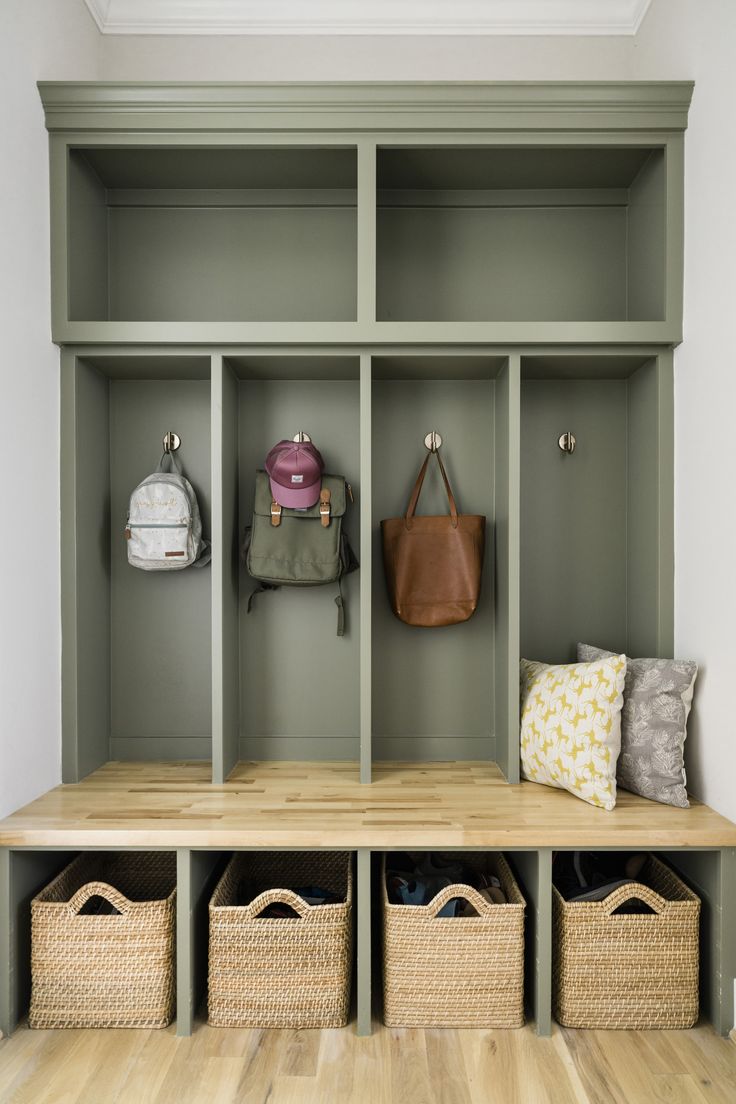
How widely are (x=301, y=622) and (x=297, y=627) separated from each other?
0.02 meters

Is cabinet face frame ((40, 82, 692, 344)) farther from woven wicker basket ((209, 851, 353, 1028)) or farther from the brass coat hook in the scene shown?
woven wicker basket ((209, 851, 353, 1028))

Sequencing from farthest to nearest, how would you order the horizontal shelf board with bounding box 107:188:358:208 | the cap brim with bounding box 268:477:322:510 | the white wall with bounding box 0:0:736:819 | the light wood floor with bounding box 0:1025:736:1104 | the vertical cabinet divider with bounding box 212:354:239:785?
1. the horizontal shelf board with bounding box 107:188:358:208
2. the cap brim with bounding box 268:477:322:510
3. the vertical cabinet divider with bounding box 212:354:239:785
4. the white wall with bounding box 0:0:736:819
5. the light wood floor with bounding box 0:1025:736:1104

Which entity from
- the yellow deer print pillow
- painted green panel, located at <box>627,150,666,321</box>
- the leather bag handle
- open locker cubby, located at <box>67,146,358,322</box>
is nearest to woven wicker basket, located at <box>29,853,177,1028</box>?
the yellow deer print pillow

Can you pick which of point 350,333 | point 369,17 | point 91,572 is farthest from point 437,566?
point 369,17

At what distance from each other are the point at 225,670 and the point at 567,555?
1.27 metres

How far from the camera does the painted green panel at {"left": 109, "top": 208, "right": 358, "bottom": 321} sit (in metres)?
2.66

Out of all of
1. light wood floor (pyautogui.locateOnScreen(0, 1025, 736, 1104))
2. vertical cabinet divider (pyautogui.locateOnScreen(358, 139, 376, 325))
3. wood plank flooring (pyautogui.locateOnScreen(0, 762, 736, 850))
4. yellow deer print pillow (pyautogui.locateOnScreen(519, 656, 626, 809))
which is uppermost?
vertical cabinet divider (pyautogui.locateOnScreen(358, 139, 376, 325))

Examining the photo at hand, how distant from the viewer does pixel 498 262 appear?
2.66 meters

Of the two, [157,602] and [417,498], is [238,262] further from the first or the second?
[157,602]

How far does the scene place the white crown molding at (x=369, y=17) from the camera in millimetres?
2648

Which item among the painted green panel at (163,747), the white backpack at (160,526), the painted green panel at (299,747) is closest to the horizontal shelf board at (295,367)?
the white backpack at (160,526)

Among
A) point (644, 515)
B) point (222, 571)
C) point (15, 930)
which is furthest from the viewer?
point (644, 515)

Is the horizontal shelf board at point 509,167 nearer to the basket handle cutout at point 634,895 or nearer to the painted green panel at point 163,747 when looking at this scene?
the painted green panel at point 163,747

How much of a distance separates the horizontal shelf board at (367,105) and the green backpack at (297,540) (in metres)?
1.12
